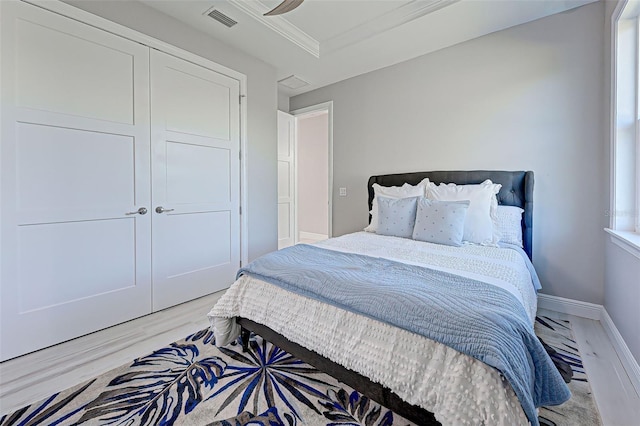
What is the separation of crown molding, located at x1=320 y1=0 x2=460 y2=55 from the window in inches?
47.4

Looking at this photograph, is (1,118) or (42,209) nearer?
(1,118)

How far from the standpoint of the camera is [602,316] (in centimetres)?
231

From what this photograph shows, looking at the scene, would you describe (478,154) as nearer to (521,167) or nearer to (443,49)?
(521,167)

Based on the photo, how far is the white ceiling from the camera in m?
2.44

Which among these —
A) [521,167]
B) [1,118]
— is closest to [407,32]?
[521,167]

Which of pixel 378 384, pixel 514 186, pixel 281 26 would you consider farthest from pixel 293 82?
pixel 378 384

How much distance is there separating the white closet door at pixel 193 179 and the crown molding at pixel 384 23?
3.98 ft

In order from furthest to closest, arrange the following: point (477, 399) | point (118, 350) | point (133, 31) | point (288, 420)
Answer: point (133, 31), point (118, 350), point (288, 420), point (477, 399)

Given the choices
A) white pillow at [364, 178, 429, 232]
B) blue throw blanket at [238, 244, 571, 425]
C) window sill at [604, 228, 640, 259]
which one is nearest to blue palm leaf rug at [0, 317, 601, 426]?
blue throw blanket at [238, 244, 571, 425]

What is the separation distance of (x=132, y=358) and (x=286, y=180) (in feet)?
10.1

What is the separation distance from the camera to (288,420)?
1.32 meters

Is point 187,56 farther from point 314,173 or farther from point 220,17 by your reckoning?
point 314,173

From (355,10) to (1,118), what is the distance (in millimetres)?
2802

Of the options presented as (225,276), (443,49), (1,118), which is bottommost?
(225,276)
